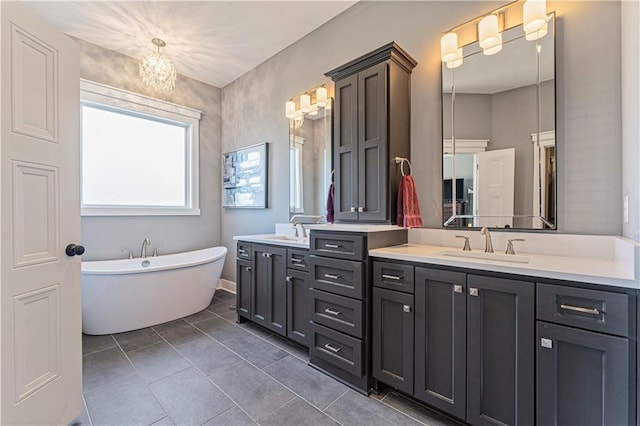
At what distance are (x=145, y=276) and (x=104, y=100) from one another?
2.14 m

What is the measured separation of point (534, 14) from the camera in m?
1.71

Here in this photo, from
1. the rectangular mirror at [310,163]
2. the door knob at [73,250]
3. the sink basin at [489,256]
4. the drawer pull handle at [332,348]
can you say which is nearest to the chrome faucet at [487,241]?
the sink basin at [489,256]

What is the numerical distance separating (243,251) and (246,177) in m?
1.31

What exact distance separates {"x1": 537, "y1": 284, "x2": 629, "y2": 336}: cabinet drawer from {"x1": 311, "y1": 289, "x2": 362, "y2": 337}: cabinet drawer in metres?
0.97

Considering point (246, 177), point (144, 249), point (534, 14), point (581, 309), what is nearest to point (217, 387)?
point (581, 309)

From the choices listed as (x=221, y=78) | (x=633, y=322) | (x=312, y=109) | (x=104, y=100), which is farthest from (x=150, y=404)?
(x=221, y=78)

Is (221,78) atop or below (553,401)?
atop

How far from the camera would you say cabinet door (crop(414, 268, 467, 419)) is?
1483 mm

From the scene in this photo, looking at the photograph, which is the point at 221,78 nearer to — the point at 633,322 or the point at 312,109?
the point at 312,109

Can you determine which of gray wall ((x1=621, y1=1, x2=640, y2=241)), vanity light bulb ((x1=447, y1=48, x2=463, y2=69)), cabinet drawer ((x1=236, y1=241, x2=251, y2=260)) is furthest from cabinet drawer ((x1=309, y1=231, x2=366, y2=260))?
vanity light bulb ((x1=447, y1=48, x2=463, y2=69))

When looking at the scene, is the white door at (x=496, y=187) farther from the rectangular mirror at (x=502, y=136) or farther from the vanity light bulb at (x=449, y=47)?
the vanity light bulb at (x=449, y=47)

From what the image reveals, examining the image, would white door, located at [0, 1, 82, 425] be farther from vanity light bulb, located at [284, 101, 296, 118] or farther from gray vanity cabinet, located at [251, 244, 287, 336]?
vanity light bulb, located at [284, 101, 296, 118]

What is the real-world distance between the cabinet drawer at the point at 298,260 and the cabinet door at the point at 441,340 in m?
0.94

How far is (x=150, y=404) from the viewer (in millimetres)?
1737
